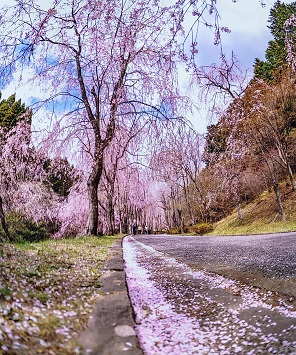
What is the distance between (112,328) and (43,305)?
0.68 m

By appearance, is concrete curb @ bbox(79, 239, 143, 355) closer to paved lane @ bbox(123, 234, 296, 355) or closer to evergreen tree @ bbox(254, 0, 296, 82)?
paved lane @ bbox(123, 234, 296, 355)

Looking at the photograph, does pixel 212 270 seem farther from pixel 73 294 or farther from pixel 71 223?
pixel 71 223

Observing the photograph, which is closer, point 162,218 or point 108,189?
point 108,189

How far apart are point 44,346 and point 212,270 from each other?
3340mm

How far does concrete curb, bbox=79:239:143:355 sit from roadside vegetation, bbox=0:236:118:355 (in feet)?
0.22

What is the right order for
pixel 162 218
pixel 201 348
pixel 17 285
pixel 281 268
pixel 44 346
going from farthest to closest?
pixel 162 218 < pixel 281 268 < pixel 17 285 < pixel 201 348 < pixel 44 346

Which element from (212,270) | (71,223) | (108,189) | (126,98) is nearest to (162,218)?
(71,223)

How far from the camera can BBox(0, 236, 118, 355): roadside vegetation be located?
1819mm

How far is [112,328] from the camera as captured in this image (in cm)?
225

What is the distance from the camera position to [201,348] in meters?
2.04

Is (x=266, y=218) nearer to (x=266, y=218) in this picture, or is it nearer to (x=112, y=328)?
(x=266, y=218)

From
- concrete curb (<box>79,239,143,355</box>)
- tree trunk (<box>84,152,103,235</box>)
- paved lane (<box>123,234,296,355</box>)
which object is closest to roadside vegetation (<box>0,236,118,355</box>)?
concrete curb (<box>79,239,143,355</box>)

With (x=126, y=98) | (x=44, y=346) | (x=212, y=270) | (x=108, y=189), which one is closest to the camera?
(x=44, y=346)

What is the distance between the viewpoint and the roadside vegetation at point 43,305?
1819 mm
